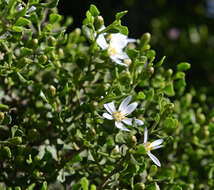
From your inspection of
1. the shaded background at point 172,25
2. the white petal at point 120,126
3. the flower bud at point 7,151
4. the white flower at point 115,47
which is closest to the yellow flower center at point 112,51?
the white flower at point 115,47

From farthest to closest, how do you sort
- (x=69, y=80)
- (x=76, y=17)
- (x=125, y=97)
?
(x=76, y=17) < (x=69, y=80) < (x=125, y=97)

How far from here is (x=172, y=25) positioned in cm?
243

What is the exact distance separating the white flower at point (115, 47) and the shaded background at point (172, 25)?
78cm

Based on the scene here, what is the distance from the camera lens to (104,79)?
1.11m

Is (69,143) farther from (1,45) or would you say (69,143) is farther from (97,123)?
(1,45)

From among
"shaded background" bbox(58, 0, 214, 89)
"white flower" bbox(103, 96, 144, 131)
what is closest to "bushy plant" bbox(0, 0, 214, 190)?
"white flower" bbox(103, 96, 144, 131)

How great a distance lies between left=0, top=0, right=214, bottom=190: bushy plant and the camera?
888mm

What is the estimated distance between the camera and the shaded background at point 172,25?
6.71 feet

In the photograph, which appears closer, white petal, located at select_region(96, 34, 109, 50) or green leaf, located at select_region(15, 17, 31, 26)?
green leaf, located at select_region(15, 17, 31, 26)

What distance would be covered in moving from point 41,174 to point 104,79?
1.07 ft

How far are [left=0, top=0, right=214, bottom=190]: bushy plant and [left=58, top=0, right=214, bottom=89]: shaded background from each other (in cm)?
83

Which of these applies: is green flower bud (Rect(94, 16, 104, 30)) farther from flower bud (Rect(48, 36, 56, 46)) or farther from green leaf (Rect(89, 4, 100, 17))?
flower bud (Rect(48, 36, 56, 46))

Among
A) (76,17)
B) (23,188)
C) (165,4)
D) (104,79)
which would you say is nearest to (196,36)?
(165,4)

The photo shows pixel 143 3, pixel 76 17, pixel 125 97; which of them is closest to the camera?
pixel 125 97
